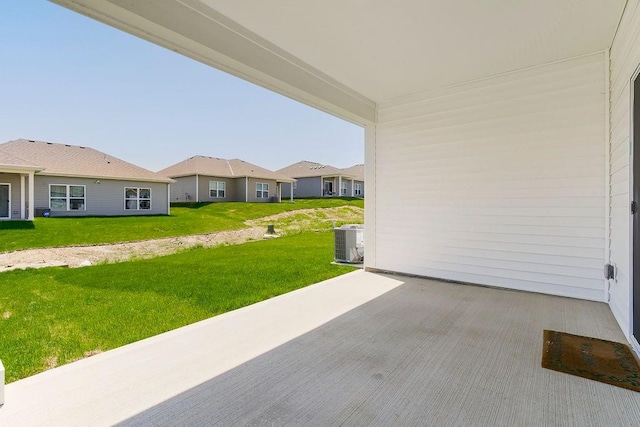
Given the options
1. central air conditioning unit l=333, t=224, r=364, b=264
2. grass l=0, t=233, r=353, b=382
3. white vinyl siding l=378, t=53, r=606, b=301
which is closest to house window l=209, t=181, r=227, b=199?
grass l=0, t=233, r=353, b=382

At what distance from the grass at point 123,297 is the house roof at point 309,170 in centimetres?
2113

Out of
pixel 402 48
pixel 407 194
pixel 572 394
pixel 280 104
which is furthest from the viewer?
pixel 280 104

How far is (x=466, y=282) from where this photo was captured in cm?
455

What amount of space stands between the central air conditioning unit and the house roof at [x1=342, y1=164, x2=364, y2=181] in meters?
24.4

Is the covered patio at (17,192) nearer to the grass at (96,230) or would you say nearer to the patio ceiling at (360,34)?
the grass at (96,230)

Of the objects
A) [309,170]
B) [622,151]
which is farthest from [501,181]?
[309,170]

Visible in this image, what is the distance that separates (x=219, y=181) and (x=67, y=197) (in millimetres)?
8952

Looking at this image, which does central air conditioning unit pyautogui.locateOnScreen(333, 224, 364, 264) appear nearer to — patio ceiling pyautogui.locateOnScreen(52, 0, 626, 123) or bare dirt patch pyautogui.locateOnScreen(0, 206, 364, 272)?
patio ceiling pyautogui.locateOnScreen(52, 0, 626, 123)

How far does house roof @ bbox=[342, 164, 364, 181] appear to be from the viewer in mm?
31041

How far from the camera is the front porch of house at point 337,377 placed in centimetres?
169

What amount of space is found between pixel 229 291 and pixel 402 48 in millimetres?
3626

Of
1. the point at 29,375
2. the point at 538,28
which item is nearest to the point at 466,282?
the point at 538,28

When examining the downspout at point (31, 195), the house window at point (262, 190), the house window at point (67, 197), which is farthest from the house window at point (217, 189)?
the downspout at point (31, 195)

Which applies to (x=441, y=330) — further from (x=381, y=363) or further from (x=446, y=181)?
(x=446, y=181)
